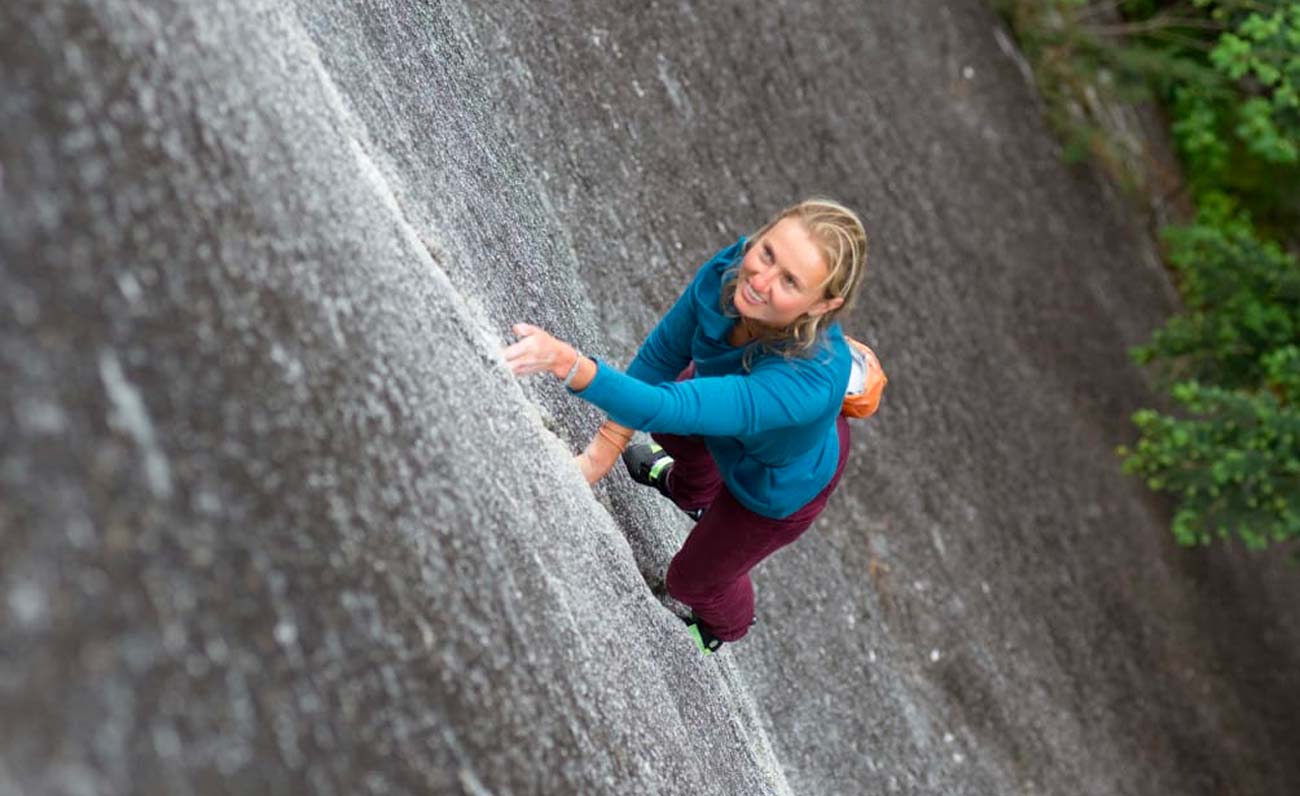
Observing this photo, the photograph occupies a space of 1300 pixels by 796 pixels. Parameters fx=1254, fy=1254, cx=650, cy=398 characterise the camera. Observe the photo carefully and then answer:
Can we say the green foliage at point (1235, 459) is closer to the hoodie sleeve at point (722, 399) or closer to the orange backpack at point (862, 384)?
the orange backpack at point (862, 384)

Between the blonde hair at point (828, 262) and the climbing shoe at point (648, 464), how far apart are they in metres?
0.95

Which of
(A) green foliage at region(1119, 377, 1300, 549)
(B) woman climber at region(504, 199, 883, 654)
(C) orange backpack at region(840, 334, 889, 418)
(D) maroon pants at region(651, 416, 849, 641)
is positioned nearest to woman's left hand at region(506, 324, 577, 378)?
(B) woman climber at region(504, 199, 883, 654)

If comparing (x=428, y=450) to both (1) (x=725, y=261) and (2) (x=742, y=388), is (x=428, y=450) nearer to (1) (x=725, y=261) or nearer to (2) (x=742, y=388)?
(2) (x=742, y=388)

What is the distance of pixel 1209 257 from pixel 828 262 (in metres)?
6.56

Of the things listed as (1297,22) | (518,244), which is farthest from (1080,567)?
(518,244)

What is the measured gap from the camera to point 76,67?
156 centimetres

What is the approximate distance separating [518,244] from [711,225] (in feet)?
7.43

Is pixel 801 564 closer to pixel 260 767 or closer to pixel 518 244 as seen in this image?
pixel 518 244

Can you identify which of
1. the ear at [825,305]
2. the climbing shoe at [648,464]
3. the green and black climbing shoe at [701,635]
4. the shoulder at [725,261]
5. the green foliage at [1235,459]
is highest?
the ear at [825,305]

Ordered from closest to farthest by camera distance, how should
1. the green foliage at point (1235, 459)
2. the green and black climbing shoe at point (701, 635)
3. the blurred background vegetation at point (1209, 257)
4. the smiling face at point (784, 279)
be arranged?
the smiling face at point (784, 279), the green and black climbing shoe at point (701, 635), the green foliage at point (1235, 459), the blurred background vegetation at point (1209, 257)

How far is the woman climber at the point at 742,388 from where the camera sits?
8.78 feet

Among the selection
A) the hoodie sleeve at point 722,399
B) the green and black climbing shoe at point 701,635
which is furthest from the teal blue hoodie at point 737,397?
the green and black climbing shoe at point 701,635

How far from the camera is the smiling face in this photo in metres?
2.76

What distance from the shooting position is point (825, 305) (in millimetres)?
2807
